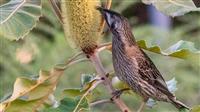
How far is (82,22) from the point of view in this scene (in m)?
1.30

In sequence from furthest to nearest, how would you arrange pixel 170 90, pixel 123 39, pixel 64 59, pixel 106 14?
pixel 64 59 → pixel 170 90 → pixel 123 39 → pixel 106 14

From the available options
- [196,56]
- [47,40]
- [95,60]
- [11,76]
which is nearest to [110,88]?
A: [95,60]

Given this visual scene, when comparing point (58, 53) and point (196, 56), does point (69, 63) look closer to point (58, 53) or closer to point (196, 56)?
point (196, 56)

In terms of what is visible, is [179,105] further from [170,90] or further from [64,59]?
[64,59]

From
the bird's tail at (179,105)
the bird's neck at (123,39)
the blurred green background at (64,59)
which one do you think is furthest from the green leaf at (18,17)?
the blurred green background at (64,59)

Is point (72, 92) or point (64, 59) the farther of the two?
point (64, 59)

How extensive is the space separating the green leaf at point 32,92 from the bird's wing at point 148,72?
21 cm

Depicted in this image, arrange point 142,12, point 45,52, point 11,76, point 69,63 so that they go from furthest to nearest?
point 142,12 → point 45,52 → point 11,76 → point 69,63

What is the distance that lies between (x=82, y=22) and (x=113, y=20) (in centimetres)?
8

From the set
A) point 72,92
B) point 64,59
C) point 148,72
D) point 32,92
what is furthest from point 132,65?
point 64,59

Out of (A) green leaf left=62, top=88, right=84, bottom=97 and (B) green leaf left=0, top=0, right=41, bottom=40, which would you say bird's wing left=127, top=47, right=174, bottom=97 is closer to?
(A) green leaf left=62, top=88, right=84, bottom=97

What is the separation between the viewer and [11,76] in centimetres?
396

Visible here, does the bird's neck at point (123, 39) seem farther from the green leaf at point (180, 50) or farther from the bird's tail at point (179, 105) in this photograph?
the bird's tail at point (179, 105)

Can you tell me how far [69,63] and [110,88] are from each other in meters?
0.13
